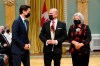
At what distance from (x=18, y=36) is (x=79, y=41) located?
119cm

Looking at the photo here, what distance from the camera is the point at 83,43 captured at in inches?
227

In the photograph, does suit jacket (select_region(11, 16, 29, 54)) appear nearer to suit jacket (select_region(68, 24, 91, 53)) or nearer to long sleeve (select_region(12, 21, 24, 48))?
long sleeve (select_region(12, 21, 24, 48))

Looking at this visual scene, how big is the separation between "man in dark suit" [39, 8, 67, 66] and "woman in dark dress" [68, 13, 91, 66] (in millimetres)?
213

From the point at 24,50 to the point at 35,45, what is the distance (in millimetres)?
6922

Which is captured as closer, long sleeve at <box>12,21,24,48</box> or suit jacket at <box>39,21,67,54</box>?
long sleeve at <box>12,21,24,48</box>

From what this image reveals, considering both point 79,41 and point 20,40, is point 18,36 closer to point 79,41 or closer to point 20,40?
point 20,40

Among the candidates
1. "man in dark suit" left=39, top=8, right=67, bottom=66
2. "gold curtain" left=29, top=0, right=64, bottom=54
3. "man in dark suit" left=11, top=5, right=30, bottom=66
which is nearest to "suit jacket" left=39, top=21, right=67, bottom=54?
"man in dark suit" left=39, top=8, right=67, bottom=66

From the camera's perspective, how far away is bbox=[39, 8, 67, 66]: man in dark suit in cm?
573

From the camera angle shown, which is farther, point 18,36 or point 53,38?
point 53,38

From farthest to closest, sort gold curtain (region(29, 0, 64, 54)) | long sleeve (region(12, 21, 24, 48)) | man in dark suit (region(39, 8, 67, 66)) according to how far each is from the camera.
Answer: gold curtain (region(29, 0, 64, 54)), man in dark suit (region(39, 8, 67, 66)), long sleeve (region(12, 21, 24, 48))

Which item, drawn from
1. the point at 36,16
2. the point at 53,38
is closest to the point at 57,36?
the point at 53,38

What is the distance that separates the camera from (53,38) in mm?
5805

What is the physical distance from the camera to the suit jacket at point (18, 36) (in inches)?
216

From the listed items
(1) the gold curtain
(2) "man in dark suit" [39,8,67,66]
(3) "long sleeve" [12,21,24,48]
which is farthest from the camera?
(1) the gold curtain
